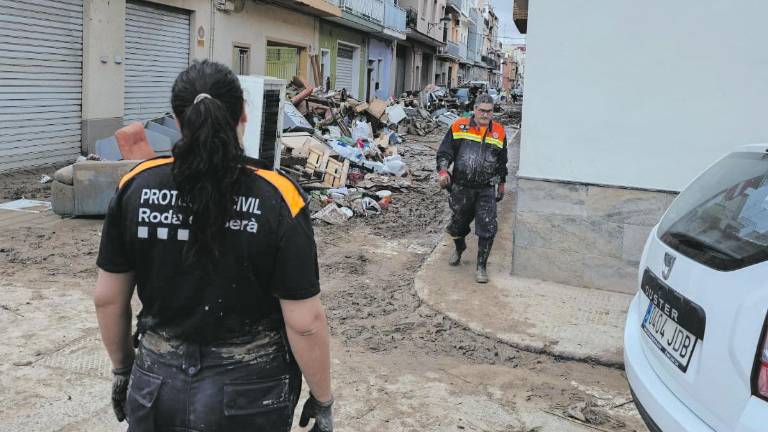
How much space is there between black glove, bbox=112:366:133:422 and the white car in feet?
6.22

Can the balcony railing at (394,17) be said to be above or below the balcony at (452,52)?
below

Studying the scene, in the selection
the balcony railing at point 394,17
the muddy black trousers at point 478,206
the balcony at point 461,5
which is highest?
the balcony at point 461,5

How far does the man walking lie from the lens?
588cm

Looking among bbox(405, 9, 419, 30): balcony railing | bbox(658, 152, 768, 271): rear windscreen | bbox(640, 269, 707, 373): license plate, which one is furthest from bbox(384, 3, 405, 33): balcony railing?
bbox(640, 269, 707, 373): license plate

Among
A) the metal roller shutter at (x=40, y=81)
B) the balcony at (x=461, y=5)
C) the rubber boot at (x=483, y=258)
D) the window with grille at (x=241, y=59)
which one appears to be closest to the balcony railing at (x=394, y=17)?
the window with grille at (x=241, y=59)

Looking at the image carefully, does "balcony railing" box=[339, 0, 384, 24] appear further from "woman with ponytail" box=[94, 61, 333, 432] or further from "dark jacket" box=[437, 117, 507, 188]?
"woman with ponytail" box=[94, 61, 333, 432]

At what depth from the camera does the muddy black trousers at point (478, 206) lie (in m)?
5.97

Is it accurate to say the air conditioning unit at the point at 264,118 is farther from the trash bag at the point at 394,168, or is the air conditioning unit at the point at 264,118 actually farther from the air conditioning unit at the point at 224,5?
the air conditioning unit at the point at 224,5

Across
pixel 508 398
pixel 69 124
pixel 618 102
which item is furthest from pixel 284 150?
pixel 508 398

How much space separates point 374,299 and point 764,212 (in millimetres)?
3545

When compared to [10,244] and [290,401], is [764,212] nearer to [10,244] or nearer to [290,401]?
[290,401]

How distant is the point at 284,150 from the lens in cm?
1023

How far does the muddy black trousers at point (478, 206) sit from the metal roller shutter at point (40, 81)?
23.9 ft

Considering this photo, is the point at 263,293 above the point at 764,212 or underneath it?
underneath
